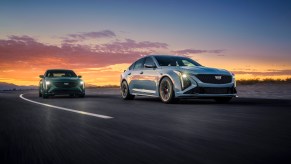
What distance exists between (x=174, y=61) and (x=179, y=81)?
2.42 m

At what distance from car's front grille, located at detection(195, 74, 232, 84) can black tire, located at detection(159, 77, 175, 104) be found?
875 millimetres

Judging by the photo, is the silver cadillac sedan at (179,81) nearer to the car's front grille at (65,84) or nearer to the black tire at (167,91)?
the black tire at (167,91)

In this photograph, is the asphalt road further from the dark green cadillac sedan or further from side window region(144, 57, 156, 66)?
the dark green cadillac sedan

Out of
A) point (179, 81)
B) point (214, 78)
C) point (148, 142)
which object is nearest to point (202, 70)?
point (214, 78)

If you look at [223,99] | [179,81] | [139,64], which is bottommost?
[223,99]

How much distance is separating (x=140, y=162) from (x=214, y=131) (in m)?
2.16

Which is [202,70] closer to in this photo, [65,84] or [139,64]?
[139,64]

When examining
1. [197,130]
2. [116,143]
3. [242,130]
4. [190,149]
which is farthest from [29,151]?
[242,130]

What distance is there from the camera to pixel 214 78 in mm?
12344

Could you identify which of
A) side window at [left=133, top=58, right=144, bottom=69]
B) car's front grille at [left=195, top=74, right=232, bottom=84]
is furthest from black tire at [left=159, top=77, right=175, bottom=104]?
side window at [left=133, top=58, right=144, bottom=69]

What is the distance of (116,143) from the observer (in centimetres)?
446

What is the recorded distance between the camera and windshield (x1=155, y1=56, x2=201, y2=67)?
13.9m

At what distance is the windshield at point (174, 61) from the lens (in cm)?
1392

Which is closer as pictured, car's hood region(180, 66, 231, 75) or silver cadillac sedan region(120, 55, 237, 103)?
silver cadillac sedan region(120, 55, 237, 103)
